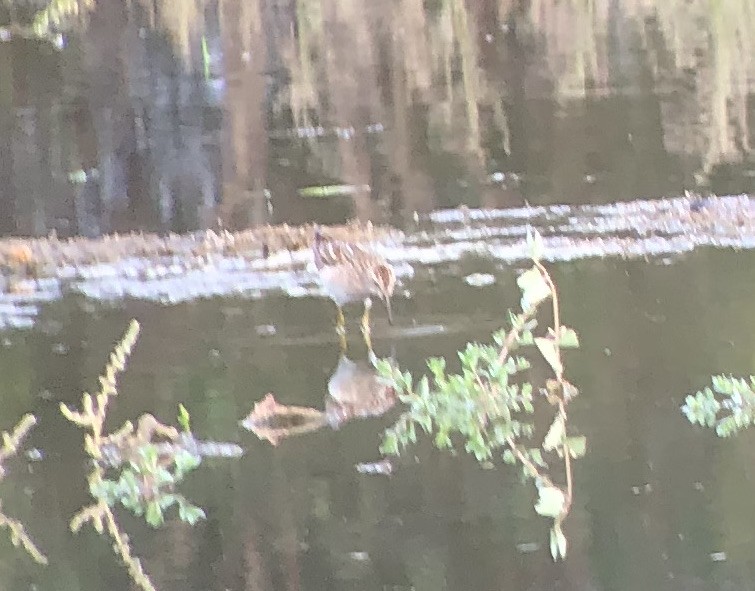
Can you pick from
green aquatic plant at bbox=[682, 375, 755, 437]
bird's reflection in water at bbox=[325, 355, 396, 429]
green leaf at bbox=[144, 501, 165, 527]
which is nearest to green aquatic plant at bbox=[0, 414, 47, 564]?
green leaf at bbox=[144, 501, 165, 527]

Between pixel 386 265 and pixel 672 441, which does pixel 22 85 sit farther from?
pixel 672 441

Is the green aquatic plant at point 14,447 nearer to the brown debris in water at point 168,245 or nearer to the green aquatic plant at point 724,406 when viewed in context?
the brown debris in water at point 168,245

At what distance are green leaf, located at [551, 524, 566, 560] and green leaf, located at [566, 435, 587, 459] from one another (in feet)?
0.25

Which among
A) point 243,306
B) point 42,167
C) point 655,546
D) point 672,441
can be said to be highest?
point 42,167

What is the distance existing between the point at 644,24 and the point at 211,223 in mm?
507

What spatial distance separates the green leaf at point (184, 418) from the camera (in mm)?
893

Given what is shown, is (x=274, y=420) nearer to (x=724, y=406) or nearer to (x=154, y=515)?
(x=154, y=515)

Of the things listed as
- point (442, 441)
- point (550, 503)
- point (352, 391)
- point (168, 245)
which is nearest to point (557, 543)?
point (550, 503)

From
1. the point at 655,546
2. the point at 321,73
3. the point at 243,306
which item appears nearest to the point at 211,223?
the point at 243,306

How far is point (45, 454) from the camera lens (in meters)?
0.89

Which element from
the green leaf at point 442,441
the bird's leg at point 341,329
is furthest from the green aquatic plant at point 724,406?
the bird's leg at point 341,329

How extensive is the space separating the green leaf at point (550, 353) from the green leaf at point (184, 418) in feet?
1.23

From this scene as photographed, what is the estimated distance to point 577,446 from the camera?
35.3 inches

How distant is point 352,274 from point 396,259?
50 millimetres
